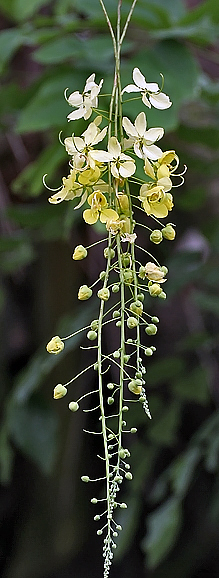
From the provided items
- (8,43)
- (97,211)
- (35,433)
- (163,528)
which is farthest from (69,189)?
(35,433)

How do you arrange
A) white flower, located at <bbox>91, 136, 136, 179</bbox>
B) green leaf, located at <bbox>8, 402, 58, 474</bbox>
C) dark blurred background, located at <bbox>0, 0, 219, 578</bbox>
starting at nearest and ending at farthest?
white flower, located at <bbox>91, 136, 136, 179</bbox> → dark blurred background, located at <bbox>0, 0, 219, 578</bbox> → green leaf, located at <bbox>8, 402, 58, 474</bbox>

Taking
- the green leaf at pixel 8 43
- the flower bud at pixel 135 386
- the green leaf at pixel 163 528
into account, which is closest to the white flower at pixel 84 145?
the flower bud at pixel 135 386

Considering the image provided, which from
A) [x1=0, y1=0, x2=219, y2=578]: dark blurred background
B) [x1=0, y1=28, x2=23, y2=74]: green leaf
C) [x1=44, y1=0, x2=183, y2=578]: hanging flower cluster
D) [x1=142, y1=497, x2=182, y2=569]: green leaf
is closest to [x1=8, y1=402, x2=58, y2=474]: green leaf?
[x1=0, y1=0, x2=219, y2=578]: dark blurred background

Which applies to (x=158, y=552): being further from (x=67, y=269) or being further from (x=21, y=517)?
(x=67, y=269)

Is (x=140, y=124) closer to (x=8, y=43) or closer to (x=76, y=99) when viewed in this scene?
(x=76, y=99)

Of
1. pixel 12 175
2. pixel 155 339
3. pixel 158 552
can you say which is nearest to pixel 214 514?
pixel 158 552

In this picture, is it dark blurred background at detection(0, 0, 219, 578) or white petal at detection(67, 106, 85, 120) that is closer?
white petal at detection(67, 106, 85, 120)

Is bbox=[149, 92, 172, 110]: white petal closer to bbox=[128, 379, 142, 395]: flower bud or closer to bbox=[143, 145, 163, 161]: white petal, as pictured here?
bbox=[143, 145, 163, 161]: white petal
